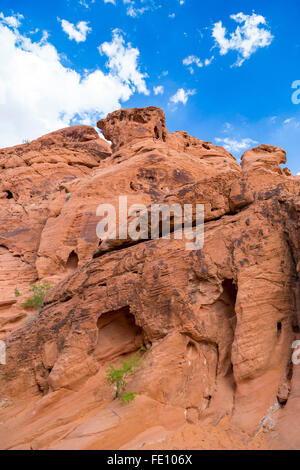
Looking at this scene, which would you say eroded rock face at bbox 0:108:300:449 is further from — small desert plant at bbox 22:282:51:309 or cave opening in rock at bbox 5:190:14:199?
cave opening in rock at bbox 5:190:14:199

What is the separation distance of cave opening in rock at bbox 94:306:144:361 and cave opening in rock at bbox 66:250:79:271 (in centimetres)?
739

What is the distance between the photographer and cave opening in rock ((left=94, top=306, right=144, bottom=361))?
771 centimetres

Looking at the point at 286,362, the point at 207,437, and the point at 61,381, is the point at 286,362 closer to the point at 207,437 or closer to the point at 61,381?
the point at 207,437

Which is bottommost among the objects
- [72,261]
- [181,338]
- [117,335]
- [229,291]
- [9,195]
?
[117,335]

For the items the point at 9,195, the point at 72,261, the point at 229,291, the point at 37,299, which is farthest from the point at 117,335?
the point at 9,195

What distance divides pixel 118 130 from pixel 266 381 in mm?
20374

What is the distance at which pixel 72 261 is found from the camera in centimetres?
1509

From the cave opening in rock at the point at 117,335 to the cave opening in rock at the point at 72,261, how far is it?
24.3 feet

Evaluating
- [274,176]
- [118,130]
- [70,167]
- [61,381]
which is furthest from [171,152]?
[61,381]

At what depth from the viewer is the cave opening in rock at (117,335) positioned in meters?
7.71

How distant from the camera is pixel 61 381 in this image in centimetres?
721

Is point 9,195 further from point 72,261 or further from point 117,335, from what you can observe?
point 117,335

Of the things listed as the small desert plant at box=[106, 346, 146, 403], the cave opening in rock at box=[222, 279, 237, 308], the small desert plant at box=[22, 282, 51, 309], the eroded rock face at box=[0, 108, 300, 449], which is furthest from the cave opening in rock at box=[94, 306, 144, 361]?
the small desert plant at box=[22, 282, 51, 309]

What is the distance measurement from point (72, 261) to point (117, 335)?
7.77 meters
